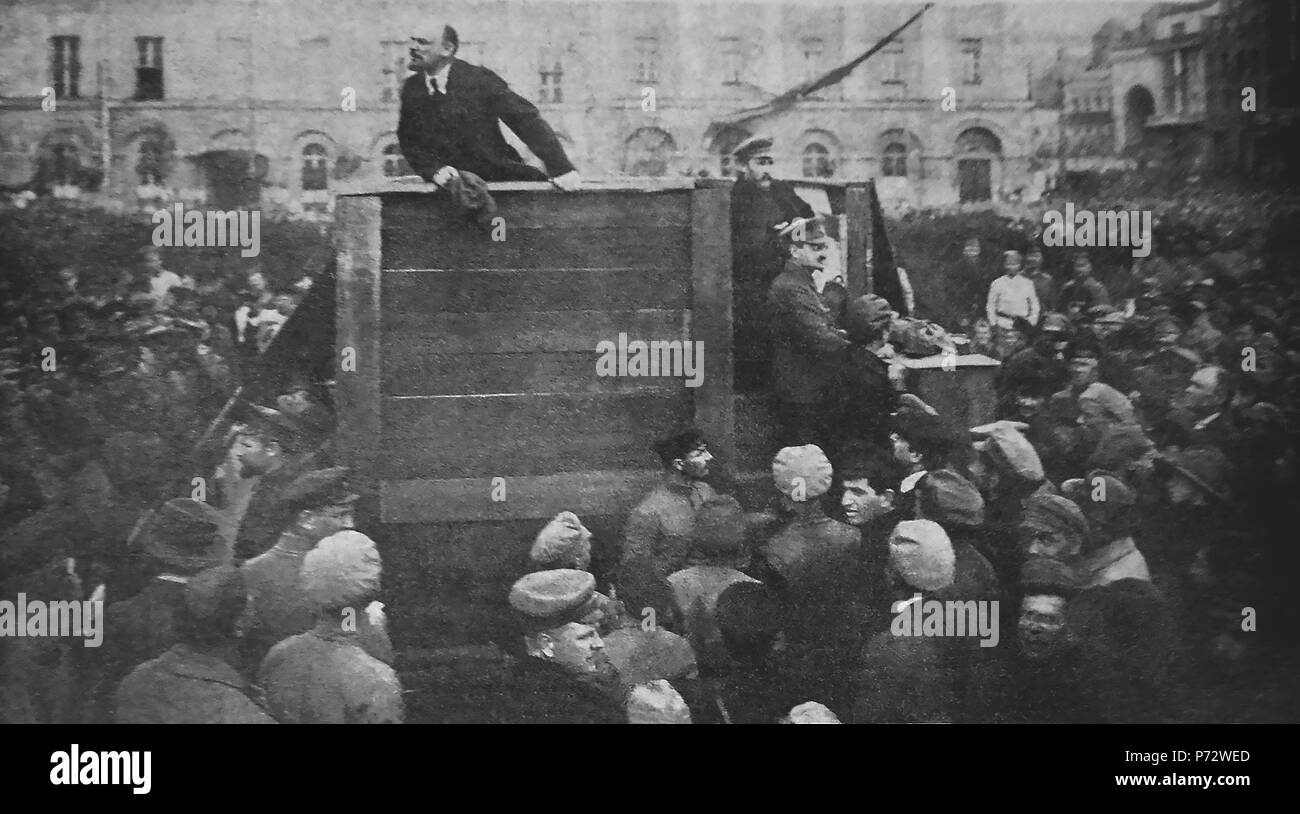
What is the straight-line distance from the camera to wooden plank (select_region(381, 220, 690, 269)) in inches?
203

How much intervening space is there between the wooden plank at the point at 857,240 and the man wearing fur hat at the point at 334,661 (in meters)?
2.42

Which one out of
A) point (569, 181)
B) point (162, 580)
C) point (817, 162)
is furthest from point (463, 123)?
point (162, 580)

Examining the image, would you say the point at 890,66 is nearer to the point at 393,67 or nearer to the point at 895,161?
the point at 895,161

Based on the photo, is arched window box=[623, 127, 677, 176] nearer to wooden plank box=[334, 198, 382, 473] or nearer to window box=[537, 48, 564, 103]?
window box=[537, 48, 564, 103]

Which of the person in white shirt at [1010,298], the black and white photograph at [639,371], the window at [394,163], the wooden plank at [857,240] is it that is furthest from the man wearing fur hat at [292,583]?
the person in white shirt at [1010,298]

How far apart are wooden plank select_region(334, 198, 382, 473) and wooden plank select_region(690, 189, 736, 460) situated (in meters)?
1.38

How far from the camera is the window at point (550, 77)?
5.25 meters

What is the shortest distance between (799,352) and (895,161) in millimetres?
989

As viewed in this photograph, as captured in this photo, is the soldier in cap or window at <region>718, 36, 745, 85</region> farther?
window at <region>718, 36, 745, 85</region>

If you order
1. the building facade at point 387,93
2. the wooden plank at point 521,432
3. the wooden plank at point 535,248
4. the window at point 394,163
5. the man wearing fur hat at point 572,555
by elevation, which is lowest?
the man wearing fur hat at point 572,555

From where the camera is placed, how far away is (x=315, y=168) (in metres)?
5.20

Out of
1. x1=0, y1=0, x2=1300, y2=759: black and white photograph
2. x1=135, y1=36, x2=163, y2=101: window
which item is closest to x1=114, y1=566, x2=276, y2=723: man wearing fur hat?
x1=0, y1=0, x2=1300, y2=759: black and white photograph

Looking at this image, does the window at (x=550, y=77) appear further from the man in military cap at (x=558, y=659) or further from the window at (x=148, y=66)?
the man in military cap at (x=558, y=659)
